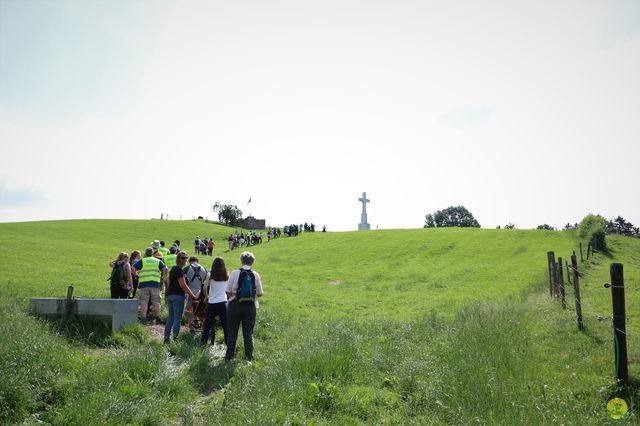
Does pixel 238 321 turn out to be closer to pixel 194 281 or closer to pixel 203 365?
pixel 203 365

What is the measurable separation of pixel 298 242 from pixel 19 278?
3609 centimetres

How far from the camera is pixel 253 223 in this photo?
9400 cm

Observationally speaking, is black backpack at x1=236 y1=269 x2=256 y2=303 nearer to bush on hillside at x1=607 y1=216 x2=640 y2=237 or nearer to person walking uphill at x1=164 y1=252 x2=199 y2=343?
person walking uphill at x1=164 y1=252 x2=199 y2=343

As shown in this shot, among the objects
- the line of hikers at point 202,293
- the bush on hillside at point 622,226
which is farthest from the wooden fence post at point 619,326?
the bush on hillside at point 622,226

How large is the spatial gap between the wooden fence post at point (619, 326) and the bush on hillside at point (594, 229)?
115 ft

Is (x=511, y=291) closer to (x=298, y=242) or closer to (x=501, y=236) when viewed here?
(x=501, y=236)

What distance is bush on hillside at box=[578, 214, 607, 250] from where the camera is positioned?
3767cm

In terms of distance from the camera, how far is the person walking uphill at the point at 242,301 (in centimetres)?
903

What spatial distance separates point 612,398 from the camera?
680 centimetres

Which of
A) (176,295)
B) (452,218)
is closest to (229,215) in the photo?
(452,218)

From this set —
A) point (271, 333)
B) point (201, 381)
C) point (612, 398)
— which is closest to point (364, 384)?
point (201, 381)

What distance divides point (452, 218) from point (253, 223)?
6342 centimetres

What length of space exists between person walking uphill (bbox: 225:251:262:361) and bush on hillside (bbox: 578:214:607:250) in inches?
1472

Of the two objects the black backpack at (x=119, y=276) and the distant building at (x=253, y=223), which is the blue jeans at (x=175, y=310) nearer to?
the black backpack at (x=119, y=276)
